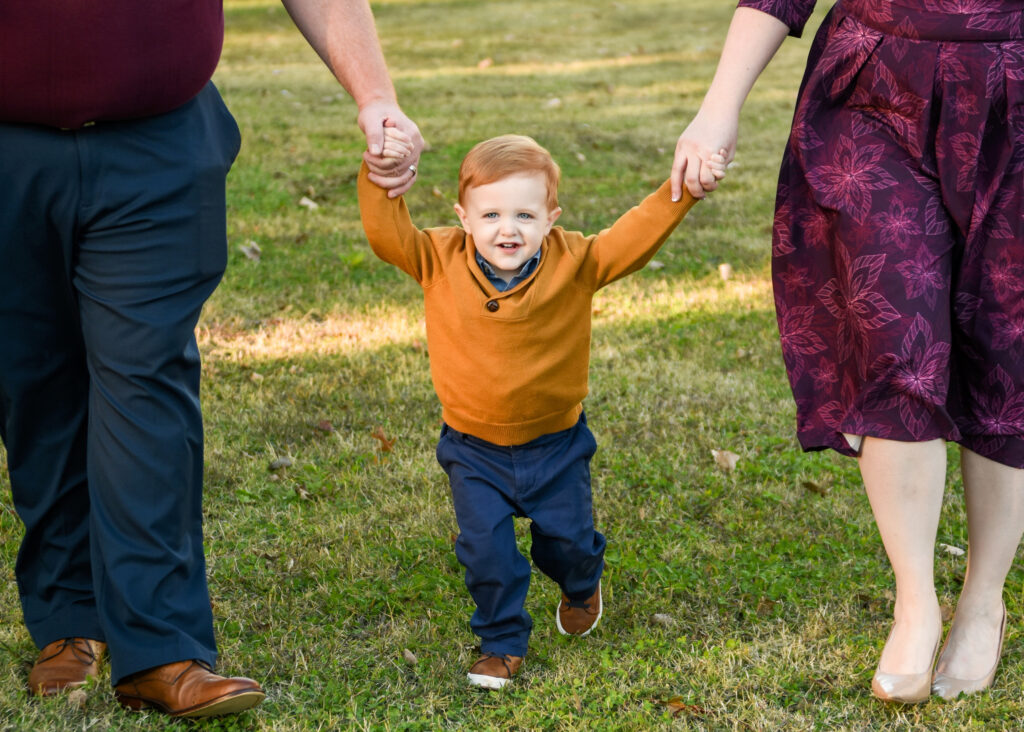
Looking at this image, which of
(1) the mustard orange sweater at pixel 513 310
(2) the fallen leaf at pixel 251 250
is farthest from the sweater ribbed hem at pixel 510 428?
(2) the fallen leaf at pixel 251 250

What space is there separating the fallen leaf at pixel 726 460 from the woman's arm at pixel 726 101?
173 cm

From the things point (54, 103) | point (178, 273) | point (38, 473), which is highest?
point (54, 103)

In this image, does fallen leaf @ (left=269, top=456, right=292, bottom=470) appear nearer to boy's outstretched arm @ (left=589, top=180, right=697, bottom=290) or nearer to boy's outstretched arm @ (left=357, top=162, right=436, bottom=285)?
boy's outstretched arm @ (left=357, top=162, right=436, bottom=285)

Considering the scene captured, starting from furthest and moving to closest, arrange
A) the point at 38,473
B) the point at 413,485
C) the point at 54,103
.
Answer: the point at 413,485, the point at 38,473, the point at 54,103

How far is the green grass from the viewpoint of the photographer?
2.95m

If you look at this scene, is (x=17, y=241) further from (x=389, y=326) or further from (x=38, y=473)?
(x=389, y=326)

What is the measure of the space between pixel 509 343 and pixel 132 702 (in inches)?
46.9

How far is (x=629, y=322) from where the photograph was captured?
601 cm

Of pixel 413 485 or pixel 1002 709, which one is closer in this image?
pixel 1002 709

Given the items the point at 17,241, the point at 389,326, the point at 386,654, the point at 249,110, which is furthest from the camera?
the point at 249,110

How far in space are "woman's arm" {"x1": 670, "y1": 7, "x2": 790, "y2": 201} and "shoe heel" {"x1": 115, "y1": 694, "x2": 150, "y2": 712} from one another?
167 centimetres

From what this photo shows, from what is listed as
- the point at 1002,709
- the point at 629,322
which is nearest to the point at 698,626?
the point at 1002,709

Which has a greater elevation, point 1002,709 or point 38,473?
point 38,473

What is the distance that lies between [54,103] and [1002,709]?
247 centimetres
